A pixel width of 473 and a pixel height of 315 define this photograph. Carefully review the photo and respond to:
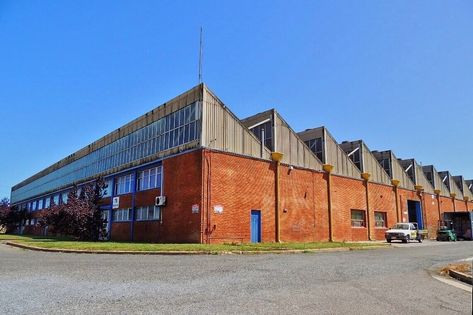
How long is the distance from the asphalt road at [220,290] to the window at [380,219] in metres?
28.7

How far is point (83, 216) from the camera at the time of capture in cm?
3338

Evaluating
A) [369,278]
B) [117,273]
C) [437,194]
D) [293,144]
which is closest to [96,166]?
[293,144]

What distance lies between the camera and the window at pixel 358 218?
3738cm

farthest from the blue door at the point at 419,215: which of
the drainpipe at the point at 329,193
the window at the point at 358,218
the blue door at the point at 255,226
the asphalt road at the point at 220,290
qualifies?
the asphalt road at the point at 220,290

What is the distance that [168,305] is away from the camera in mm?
7152

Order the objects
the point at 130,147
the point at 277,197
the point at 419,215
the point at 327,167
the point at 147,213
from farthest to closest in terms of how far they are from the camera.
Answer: the point at 419,215, the point at 130,147, the point at 327,167, the point at 147,213, the point at 277,197

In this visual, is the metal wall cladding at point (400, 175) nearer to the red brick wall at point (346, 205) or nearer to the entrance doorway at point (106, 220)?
the red brick wall at point (346, 205)

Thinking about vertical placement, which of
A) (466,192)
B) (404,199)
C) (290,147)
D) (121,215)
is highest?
(290,147)

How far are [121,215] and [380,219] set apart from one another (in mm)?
25759

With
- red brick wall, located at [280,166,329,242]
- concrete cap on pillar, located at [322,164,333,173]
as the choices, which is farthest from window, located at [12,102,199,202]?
concrete cap on pillar, located at [322,164,333,173]

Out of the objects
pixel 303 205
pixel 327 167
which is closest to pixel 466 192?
pixel 327 167

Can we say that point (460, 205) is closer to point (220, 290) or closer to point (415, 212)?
point (415, 212)

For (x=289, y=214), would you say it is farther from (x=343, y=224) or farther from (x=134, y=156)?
(x=134, y=156)

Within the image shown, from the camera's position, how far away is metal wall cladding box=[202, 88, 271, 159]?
26953 millimetres
